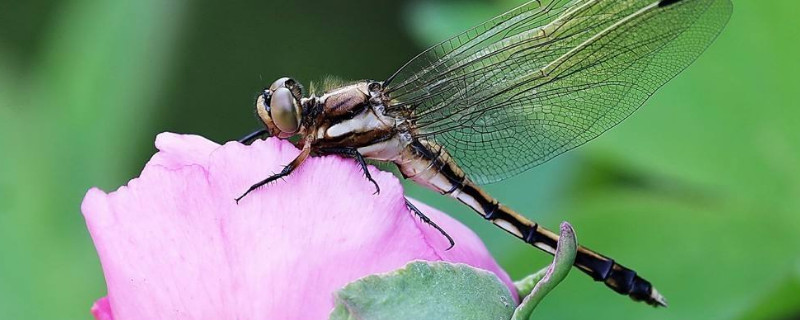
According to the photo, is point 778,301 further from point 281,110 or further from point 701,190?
point 281,110

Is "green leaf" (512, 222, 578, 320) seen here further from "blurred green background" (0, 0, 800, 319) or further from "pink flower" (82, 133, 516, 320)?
"blurred green background" (0, 0, 800, 319)

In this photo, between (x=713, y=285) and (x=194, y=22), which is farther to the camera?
(x=194, y=22)

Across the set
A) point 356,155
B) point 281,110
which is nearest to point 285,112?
point 281,110

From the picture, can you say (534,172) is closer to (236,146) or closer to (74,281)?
(74,281)

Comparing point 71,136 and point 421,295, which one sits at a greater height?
point 71,136

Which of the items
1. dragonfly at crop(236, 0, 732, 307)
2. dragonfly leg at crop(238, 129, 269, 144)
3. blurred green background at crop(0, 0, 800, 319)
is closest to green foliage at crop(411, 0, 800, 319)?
blurred green background at crop(0, 0, 800, 319)

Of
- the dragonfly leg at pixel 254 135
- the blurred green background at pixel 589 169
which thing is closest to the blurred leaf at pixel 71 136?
the blurred green background at pixel 589 169

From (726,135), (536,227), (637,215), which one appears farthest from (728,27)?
(536,227)
